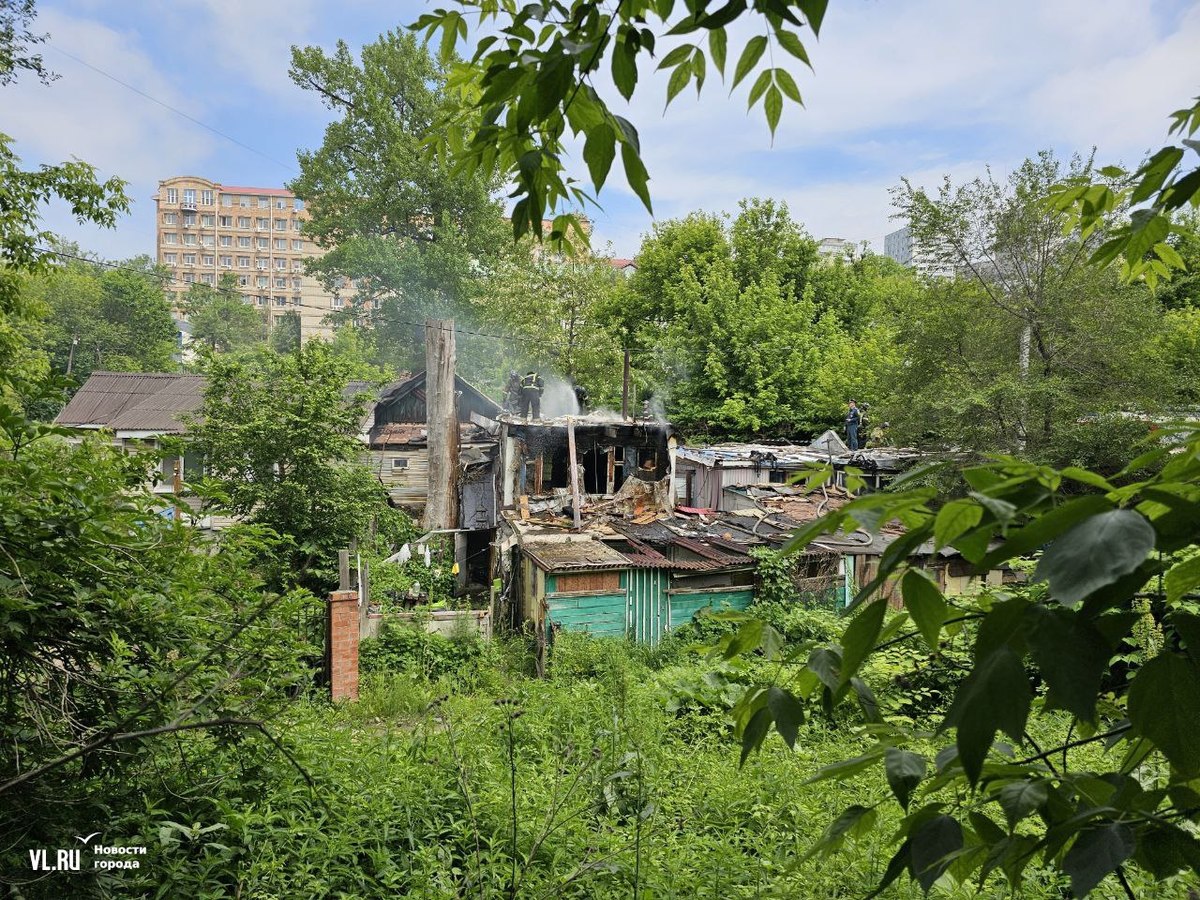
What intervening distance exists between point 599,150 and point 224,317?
58.0m

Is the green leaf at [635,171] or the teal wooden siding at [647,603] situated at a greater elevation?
the green leaf at [635,171]

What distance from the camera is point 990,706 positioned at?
627mm

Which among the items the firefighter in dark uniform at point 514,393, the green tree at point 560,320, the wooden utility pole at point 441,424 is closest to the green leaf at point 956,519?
the wooden utility pole at point 441,424

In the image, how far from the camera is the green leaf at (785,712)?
0.94 metres

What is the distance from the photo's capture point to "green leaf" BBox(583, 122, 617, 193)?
42.4 inches

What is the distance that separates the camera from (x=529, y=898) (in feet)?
10.7

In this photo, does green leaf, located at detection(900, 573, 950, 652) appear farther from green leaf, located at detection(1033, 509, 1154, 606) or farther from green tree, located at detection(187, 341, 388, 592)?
green tree, located at detection(187, 341, 388, 592)

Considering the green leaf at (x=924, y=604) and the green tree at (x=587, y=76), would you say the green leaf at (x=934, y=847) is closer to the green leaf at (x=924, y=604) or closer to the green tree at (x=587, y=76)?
the green leaf at (x=924, y=604)

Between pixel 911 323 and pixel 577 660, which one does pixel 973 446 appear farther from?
pixel 577 660

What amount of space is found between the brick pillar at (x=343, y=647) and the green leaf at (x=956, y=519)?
28.1ft

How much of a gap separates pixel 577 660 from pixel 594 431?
7.44 m

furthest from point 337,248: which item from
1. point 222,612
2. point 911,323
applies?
point 222,612

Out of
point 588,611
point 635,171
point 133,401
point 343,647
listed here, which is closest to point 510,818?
point 635,171

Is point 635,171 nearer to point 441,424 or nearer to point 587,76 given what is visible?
point 587,76
